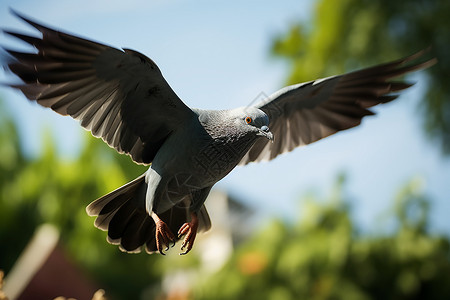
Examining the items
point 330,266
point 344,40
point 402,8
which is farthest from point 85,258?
point 402,8

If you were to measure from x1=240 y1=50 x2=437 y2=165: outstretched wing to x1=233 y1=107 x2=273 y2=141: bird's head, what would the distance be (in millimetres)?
758

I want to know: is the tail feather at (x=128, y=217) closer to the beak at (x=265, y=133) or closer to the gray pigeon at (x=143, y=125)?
the gray pigeon at (x=143, y=125)

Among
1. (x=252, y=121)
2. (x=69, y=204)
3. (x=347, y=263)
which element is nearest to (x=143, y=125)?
(x=252, y=121)

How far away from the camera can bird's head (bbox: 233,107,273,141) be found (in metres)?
2.33

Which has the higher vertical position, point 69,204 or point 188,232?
point 188,232

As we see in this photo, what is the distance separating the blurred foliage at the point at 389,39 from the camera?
8.46m

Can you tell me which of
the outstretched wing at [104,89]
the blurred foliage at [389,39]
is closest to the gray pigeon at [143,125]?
the outstretched wing at [104,89]

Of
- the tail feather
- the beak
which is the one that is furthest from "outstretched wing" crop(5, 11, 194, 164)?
the beak

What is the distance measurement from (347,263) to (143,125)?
18.1ft

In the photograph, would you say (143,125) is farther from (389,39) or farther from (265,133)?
(389,39)

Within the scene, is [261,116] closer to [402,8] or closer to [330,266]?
[330,266]

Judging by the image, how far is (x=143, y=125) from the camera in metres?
2.67

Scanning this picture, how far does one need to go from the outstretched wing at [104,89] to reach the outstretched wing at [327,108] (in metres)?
0.82

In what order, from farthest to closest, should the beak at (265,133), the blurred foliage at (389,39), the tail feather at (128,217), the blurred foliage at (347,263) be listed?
the blurred foliage at (389,39), the blurred foliage at (347,263), the tail feather at (128,217), the beak at (265,133)
